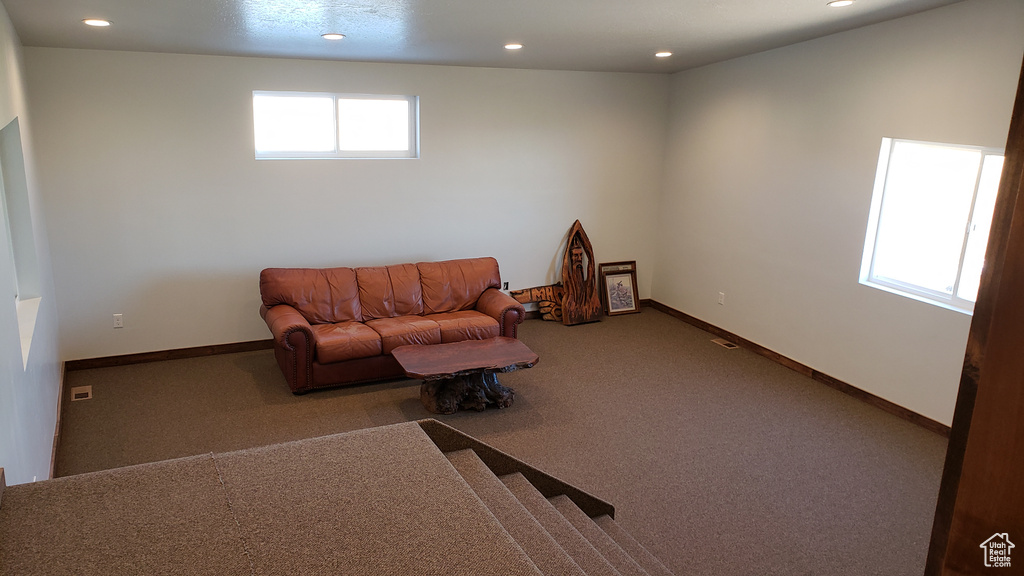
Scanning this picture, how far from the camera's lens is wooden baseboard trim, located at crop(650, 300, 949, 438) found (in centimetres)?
430

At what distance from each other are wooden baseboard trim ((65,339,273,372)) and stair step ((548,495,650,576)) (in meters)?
3.60

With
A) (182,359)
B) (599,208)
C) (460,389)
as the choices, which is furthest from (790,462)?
(182,359)

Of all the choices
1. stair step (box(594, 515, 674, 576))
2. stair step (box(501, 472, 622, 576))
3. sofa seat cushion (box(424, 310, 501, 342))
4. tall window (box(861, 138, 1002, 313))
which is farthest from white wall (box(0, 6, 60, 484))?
tall window (box(861, 138, 1002, 313))

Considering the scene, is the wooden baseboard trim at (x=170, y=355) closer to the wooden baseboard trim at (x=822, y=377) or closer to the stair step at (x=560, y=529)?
the stair step at (x=560, y=529)

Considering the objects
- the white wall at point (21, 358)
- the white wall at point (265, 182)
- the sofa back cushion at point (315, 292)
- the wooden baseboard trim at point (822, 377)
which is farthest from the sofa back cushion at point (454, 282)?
the white wall at point (21, 358)

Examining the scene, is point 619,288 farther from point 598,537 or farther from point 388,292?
point 598,537

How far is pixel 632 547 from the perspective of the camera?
2.89m

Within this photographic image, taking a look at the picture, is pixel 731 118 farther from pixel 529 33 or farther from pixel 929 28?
pixel 529 33

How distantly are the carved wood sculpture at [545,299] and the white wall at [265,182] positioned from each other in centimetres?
10

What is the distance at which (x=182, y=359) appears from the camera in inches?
213

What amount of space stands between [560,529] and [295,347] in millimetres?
2739

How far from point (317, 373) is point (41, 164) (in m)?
2.52

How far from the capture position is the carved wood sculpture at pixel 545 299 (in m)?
6.61
